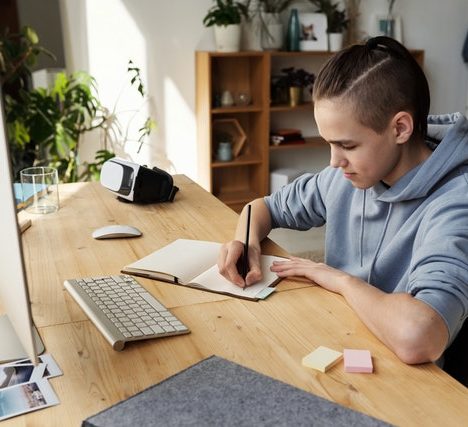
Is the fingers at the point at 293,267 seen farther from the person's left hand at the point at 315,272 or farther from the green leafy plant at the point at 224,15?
the green leafy plant at the point at 224,15

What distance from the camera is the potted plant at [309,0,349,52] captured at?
431cm

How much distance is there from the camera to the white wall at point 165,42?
395 centimetres

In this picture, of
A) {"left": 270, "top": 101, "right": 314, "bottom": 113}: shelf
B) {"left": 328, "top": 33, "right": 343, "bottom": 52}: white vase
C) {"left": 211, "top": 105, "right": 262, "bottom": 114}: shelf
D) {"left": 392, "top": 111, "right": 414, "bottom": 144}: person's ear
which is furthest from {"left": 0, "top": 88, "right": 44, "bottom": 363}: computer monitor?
{"left": 328, "top": 33, "right": 343, "bottom": 52}: white vase

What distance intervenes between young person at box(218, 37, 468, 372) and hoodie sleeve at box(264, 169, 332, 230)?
178 millimetres

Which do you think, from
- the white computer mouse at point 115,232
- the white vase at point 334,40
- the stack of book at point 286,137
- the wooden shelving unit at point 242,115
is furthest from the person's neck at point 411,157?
the white vase at point 334,40

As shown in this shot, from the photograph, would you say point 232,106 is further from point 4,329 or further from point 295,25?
point 4,329

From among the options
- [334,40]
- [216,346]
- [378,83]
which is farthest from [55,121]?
[216,346]

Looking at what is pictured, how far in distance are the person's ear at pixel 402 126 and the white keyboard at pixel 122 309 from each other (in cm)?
60

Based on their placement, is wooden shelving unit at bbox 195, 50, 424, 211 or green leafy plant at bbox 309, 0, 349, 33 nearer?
wooden shelving unit at bbox 195, 50, 424, 211

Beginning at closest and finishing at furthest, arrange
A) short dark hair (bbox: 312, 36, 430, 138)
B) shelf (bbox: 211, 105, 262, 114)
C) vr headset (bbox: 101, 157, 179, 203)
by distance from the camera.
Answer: short dark hair (bbox: 312, 36, 430, 138) < vr headset (bbox: 101, 157, 179, 203) < shelf (bbox: 211, 105, 262, 114)

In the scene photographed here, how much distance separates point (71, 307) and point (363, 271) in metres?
0.70

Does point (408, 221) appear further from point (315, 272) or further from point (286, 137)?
point (286, 137)

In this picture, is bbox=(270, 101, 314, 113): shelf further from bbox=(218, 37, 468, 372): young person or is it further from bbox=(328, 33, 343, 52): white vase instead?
bbox=(218, 37, 468, 372): young person

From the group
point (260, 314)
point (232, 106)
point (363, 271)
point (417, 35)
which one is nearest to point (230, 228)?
point (363, 271)
